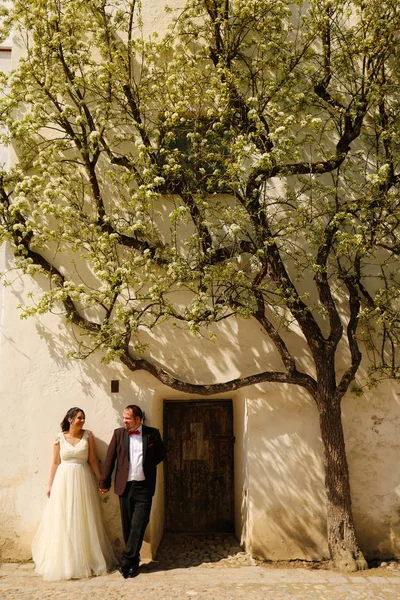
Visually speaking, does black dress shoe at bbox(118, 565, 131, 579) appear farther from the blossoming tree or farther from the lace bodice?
the blossoming tree

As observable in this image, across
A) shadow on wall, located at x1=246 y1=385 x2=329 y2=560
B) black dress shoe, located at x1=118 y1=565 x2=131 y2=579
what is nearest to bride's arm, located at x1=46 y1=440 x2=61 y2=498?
black dress shoe, located at x1=118 y1=565 x2=131 y2=579

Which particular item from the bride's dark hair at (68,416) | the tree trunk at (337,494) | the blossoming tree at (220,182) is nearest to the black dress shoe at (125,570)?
the bride's dark hair at (68,416)

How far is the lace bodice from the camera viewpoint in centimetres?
754

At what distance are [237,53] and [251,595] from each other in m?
6.67

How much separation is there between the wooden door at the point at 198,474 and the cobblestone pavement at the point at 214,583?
3.59ft

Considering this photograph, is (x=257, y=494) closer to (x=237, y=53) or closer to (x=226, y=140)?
(x=226, y=140)

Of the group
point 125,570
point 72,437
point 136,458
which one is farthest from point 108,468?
point 125,570

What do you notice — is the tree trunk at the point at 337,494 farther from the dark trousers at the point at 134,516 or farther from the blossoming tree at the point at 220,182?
the dark trousers at the point at 134,516

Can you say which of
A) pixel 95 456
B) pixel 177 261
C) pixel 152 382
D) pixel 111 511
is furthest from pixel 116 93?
pixel 111 511

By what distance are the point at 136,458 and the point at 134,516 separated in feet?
2.26

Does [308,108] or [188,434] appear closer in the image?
[308,108]

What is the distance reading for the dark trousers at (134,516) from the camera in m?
7.06

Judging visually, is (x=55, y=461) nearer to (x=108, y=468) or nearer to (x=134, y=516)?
(x=108, y=468)

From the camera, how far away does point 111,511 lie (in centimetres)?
782
